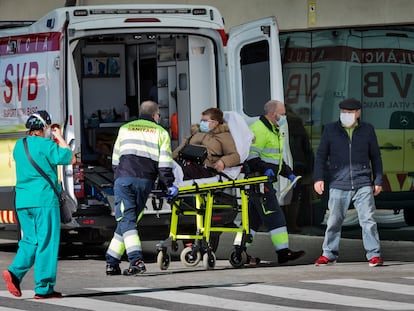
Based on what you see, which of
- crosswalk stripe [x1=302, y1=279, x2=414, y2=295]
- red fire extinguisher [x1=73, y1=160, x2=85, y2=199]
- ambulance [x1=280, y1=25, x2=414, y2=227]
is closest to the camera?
crosswalk stripe [x1=302, y1=279, x2=414, y2=295]

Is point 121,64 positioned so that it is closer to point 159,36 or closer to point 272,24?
point 159,36

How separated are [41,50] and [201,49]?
1.81 metres

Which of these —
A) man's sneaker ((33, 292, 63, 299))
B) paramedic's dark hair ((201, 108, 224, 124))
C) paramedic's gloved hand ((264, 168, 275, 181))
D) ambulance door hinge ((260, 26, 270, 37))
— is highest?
ambulance door hinge ((260, 26, 270, 37))

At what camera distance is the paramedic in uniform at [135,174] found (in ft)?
48.6

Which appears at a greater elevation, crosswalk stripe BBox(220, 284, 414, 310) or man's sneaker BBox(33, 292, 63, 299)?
man's sneaker BBox(33, 292, 63, 299)

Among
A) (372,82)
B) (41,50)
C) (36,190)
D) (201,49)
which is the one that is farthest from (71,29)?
(372,82)

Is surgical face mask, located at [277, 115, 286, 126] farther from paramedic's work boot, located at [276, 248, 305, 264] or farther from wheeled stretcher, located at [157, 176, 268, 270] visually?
paramedic's work boot, located at [276, 248, 305, 264]

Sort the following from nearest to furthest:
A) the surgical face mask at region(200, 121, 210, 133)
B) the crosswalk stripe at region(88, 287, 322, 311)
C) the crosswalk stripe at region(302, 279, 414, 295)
Answer: the crosswalk stripe at region(88, 287, 322, 311)
the crosswalk stripe at region(302, 279, 414, 295)
the surgical face mask at region(200, 121, 210, 133)

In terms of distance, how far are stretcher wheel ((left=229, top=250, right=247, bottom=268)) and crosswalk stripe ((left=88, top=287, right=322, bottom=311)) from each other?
2.35 meters

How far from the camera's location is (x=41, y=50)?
1625cm

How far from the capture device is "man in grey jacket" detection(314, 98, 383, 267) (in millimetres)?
15477

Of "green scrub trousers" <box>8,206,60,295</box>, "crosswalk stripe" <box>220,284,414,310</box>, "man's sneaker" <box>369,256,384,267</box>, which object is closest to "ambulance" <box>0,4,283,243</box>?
"man's sneaker" <box>369,256,384,267</box>

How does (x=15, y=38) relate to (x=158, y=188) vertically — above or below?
above

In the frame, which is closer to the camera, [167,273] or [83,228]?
[167,273]
